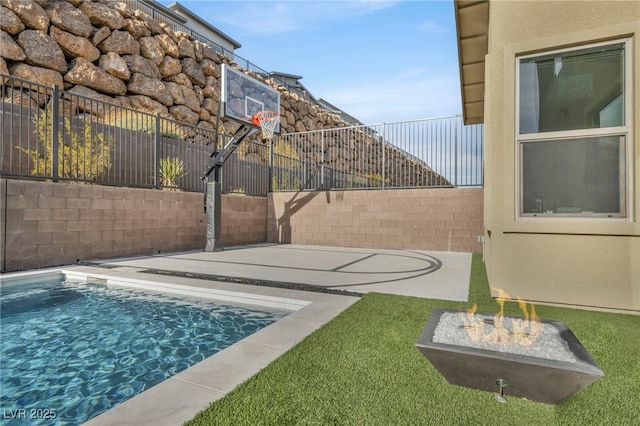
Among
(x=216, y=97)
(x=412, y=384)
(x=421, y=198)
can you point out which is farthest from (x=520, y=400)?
(x=216, y=97)

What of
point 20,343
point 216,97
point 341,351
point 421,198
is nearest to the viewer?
point 341,351

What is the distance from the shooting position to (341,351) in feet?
6.83

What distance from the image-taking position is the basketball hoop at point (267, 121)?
8.51 metres

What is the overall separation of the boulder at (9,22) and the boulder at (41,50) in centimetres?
15

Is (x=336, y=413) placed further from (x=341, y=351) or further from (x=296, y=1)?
(x=296, y=1)

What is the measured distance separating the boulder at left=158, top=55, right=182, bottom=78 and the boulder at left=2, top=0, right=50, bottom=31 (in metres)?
3.63

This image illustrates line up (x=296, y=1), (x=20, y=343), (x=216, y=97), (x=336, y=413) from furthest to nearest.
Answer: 1. (x=216, y=97)
2. (x=296, y=1)
3. (x=20, y=343)
4. (x=336, y=413)

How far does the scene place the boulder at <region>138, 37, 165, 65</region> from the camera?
1230cm

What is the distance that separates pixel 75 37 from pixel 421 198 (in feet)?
38.6

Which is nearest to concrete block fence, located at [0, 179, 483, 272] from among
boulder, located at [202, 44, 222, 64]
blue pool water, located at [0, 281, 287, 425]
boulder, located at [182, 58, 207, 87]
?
blue pool water, located at [0, 281, 287, 425]

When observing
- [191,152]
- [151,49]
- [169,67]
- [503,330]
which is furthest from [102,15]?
[503,330]

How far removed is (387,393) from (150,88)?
44.2 ft

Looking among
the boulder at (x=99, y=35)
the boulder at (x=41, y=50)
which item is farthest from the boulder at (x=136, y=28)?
the boulder at (x=41, y=50)

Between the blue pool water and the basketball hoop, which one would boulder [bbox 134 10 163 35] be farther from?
the blue pool water
